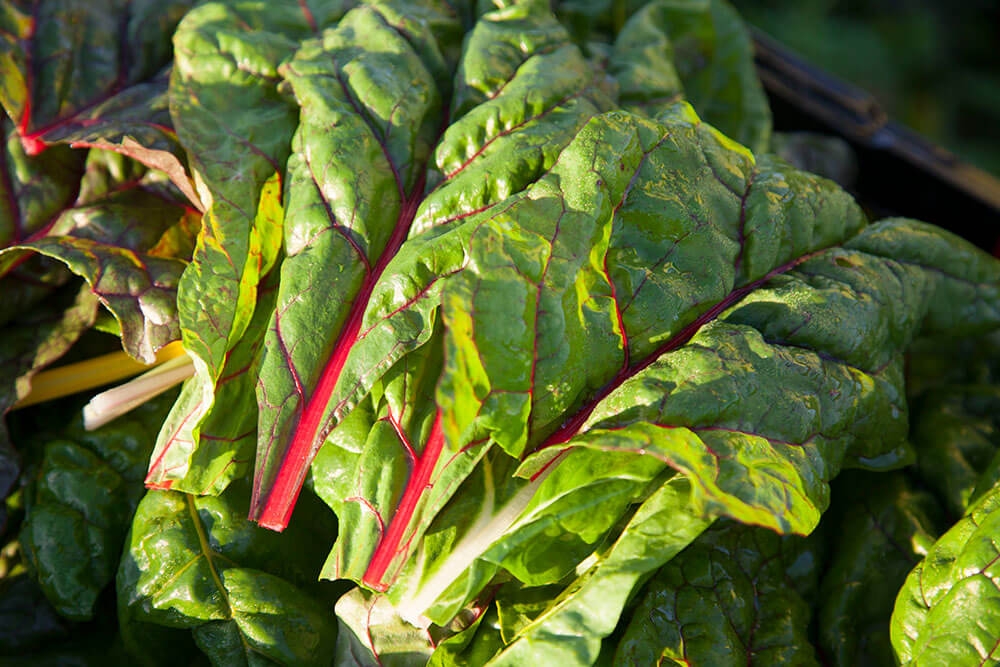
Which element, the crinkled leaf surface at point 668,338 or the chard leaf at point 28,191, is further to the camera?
the chard leaf at point 28,191

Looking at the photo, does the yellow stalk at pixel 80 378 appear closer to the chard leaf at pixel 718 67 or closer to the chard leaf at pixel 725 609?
the chard leaf at pixel 725 609

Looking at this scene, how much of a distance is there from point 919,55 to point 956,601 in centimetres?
407

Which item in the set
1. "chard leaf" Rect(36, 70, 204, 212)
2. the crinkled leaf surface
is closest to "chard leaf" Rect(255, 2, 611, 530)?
the crinkled leaf surface

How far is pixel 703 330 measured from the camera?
1390 millimetres

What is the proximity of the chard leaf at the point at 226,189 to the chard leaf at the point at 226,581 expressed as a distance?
0.37 ft

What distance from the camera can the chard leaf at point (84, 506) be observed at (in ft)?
5.34

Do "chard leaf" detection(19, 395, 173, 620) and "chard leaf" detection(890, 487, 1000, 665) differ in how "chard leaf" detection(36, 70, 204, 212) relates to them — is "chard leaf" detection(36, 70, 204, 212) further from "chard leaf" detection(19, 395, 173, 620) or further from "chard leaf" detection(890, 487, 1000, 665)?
"chard leaf" detection(890, 487, 1000, 665)

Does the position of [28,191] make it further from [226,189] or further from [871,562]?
[871,562]

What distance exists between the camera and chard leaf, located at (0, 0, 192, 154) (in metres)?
1.80

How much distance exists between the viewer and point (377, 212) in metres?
1.51

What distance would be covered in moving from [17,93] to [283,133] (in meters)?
0.66

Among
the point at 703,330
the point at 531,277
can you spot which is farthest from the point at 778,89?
the point at 531,277

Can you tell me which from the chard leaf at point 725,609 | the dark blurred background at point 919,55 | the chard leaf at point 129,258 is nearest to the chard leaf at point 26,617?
the chard leaf at point 129,258

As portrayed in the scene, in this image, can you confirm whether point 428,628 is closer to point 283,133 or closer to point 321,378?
point 321,378
